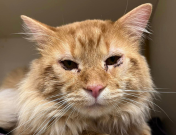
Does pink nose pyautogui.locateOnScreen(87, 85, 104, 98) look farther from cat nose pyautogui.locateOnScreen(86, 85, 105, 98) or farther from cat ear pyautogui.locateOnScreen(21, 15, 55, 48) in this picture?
cat ear pyautogui.locateOnScreen(21, 15, 55, 48)

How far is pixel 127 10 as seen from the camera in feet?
6.22

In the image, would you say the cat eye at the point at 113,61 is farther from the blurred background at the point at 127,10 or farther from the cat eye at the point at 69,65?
the blurred background at the point at 127,10

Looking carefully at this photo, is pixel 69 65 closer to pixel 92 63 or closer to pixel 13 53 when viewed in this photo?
pixel 92 63

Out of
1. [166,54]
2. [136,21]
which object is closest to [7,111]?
[136,21]

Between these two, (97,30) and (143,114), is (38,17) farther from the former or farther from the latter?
(143,114)

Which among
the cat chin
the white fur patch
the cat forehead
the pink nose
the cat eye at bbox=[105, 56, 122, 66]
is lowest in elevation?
the white fur patch

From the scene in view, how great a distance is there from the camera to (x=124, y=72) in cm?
109

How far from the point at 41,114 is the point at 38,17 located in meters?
1.25

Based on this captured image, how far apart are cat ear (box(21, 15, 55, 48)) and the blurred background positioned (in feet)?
1.04

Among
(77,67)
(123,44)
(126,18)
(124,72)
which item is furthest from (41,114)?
(126,18)

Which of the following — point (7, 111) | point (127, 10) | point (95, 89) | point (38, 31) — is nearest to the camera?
point (95, 89)

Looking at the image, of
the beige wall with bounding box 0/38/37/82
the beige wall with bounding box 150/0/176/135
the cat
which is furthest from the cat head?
the beige wall with bounding box 0/38/37/82

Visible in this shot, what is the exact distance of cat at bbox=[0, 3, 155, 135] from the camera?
0.99 meters

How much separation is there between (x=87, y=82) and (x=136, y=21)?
23.2 inches
